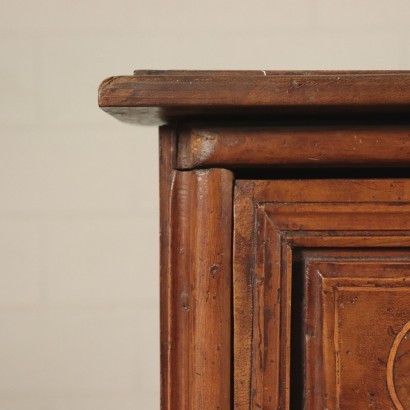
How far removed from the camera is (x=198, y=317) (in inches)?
17.7

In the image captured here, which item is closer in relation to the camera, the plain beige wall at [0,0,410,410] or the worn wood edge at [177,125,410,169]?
the worn wood edge at [177,125,410,169]

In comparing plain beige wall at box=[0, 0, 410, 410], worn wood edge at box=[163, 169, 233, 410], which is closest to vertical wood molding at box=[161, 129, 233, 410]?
worn wood edge at box=[163, 169, 233, 410]

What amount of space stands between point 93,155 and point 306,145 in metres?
0.71

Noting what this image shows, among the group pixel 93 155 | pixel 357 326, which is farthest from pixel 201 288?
pixel 93 155

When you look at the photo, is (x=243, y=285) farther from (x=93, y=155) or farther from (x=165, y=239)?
(x=93, y=155)

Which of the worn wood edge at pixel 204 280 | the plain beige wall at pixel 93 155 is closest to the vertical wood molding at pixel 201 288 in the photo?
the worn wood edge at pixel 204 280

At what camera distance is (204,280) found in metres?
0.44

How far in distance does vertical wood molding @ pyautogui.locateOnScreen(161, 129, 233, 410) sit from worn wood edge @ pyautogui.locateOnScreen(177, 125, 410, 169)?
0.06ft

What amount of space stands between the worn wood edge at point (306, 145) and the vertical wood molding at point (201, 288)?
0.02 metres

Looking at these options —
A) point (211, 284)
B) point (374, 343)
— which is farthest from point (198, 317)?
point (374, 343)

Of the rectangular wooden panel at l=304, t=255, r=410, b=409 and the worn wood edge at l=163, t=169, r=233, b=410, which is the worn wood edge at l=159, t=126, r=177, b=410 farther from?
the rectangular wooden panel at l=304, t=255, r=410, b=409

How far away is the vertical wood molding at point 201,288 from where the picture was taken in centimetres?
44

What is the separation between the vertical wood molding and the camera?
0.44 m

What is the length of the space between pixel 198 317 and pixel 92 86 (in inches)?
29.0
